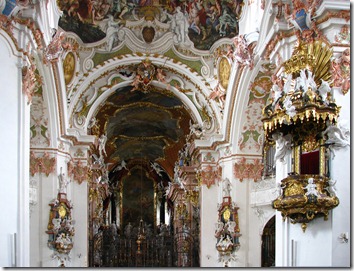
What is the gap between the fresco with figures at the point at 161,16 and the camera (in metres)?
20.8

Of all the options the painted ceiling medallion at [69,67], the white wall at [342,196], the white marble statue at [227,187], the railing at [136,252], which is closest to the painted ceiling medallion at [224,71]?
the white marble statue at [227,187]

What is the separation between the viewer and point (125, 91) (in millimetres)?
25172

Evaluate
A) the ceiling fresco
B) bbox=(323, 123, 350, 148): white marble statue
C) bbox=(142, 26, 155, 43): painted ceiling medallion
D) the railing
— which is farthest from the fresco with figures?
the railing

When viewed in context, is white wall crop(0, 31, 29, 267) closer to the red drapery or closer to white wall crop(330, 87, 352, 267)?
the red drapery

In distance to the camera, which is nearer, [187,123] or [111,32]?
[111,32]

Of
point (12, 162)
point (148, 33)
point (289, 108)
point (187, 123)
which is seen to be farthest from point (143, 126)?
point (289, 108)

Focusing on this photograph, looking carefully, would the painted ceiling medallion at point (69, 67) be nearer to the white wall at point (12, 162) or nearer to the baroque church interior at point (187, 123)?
the baroque church interior at point (187, 123)

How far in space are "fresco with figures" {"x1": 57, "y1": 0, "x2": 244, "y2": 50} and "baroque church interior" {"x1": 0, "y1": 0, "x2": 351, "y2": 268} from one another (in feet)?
0.13

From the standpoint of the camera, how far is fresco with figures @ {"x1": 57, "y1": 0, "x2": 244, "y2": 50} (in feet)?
68.4

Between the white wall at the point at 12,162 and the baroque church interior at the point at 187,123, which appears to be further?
the white wall at the point at 12,162

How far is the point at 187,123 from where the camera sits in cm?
2883

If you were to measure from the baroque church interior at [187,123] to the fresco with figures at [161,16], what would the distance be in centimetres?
4

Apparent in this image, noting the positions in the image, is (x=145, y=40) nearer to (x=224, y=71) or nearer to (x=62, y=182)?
(x=224, y=71)

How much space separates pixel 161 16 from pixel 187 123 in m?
7.45
